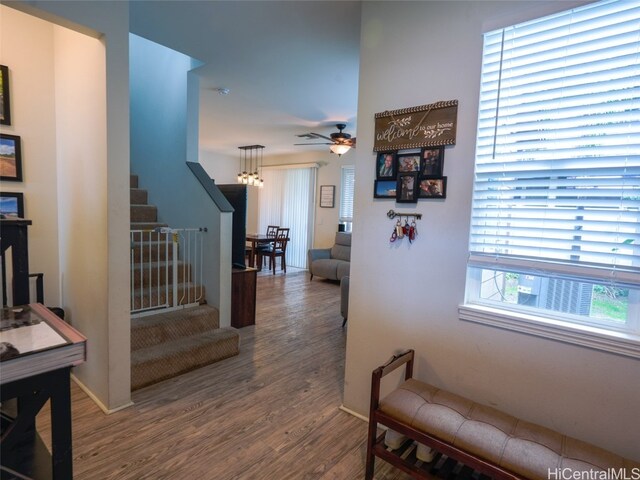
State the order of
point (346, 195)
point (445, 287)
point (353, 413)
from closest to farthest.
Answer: point (445, 287) < point (353, 413) < point (346, 195)

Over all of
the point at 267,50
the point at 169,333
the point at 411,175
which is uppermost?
the point at 267,50

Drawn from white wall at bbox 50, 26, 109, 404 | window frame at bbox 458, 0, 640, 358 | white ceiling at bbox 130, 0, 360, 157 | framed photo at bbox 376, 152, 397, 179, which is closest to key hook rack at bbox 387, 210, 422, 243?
framed photo at bbox 376, 152, 397, 179

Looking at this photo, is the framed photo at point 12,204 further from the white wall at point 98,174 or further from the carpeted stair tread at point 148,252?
the carpeted stair tread at point 148,252

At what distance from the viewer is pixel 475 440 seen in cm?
136

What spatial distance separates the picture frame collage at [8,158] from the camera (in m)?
2.42

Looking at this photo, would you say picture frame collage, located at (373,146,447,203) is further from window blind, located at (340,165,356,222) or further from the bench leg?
window blind, located at (340,165,356,222)

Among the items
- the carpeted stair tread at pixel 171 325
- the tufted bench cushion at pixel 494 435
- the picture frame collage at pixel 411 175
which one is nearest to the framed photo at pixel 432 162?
the picture frame collage at pixel 411 175

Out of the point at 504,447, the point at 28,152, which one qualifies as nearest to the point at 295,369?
the point at 504,447

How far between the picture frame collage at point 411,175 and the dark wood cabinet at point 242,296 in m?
2.13

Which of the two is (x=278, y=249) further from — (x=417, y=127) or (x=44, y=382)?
(x=44, y=382)

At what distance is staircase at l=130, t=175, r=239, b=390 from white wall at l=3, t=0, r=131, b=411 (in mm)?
291

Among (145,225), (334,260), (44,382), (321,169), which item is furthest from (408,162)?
(321,169)

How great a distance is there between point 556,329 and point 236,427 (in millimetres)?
1815

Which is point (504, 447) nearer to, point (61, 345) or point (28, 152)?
point (61, 345)
